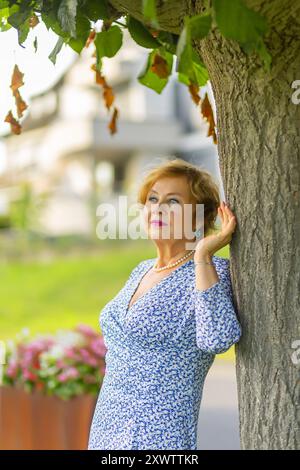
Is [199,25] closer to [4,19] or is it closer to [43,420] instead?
[4,19]

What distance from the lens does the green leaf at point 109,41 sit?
2.76m

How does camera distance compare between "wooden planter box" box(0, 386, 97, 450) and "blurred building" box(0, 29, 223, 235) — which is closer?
"wooden planter box" box(0, 386, 97, 450)

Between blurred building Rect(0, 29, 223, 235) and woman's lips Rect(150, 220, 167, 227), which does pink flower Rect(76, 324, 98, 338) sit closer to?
woman's lips Rect(150, 220, 167, 227)

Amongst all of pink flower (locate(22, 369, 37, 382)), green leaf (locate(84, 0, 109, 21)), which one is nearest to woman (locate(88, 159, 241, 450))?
green leaf (locate(84, 0, 109, 21))

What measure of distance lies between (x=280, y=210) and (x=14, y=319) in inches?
622

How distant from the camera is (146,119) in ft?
96.1

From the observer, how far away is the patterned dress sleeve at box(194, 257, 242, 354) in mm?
2420

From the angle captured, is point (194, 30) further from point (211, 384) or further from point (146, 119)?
point (146, 119)

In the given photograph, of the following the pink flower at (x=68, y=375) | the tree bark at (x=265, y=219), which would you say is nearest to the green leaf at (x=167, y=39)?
the tree bark at (x=265, y=219)

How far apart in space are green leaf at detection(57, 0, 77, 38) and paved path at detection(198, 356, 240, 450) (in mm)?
4644

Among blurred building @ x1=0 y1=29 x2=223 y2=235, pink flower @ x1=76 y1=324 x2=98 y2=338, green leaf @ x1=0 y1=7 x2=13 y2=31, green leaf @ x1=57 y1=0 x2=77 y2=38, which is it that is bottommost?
pink flower @ x1=76 y1=324 x2=98 y2=338

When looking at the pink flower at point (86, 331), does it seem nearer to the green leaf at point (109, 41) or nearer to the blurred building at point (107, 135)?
Result: the green leaf at point (109, 41)

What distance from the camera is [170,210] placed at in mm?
2779

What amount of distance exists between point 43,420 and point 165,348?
272 cm
